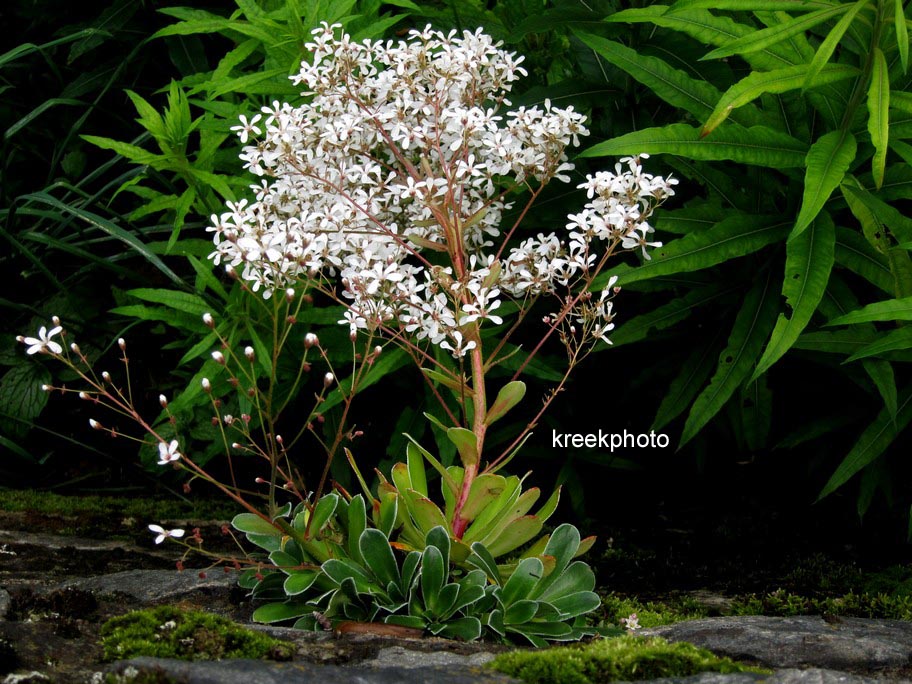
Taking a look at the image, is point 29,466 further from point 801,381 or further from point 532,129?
point 801,381

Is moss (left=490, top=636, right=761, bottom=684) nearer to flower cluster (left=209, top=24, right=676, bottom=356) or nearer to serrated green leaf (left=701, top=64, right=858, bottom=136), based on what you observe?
flower cluster (left=209, top=24, right=676, bottom=356)

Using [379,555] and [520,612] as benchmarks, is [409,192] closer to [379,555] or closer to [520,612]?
[379,555]

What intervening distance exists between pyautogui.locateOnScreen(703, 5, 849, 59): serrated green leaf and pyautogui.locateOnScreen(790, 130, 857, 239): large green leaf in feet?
1.02

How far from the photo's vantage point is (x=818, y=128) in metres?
2.79

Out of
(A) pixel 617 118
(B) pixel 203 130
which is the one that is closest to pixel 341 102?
(B) pixel 203 130

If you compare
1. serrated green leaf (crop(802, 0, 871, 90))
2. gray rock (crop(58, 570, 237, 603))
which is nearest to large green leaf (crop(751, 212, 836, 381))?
serrated green leaf (crop(802, 0, 871, 90))

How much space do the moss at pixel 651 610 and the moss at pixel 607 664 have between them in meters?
0.61

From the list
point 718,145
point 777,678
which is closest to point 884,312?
point 718,145

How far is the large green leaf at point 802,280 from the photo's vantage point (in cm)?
238

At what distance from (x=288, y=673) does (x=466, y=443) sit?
736 millimetres

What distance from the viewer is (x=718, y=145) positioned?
8.34ft

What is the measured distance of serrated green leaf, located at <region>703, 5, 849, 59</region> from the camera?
2.31m

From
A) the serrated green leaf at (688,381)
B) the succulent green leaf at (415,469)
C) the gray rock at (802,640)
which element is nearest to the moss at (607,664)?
the gray rock at (802,640)

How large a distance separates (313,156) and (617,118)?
1.07 meters
